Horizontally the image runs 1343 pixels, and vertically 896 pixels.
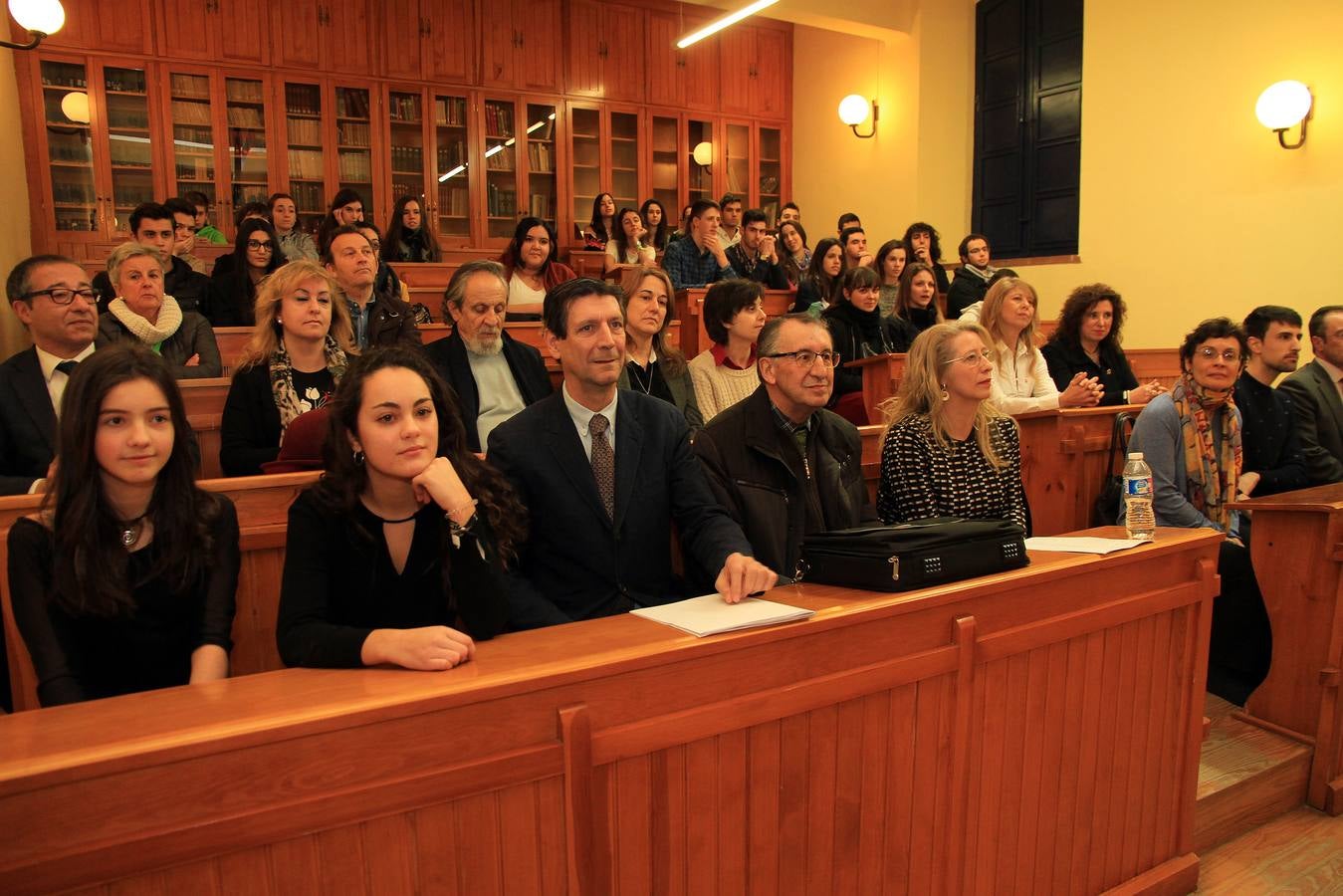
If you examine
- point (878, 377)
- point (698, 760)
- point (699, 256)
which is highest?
point (699, 256)

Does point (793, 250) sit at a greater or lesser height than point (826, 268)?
greater

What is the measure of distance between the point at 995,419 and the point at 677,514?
1.10 m

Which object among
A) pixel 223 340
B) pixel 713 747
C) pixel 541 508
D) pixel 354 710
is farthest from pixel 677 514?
pixel 223 340

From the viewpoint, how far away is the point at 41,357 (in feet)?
7.58

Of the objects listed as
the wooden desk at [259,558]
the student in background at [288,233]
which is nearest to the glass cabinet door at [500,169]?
the student in background at [288,233]

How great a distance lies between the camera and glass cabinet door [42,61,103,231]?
6672 millimetres

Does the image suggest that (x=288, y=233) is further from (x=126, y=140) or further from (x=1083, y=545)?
(x=1083, y=545)

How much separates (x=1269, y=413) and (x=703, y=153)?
6422mm

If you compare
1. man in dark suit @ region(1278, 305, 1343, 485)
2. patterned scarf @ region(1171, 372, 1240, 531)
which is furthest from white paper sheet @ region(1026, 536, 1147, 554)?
man in dark suit @ region(1278, 305, 1343, 485)

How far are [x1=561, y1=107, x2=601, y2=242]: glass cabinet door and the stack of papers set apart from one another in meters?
7.52

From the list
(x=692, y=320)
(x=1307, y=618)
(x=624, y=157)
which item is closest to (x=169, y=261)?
(x=692, y=320)

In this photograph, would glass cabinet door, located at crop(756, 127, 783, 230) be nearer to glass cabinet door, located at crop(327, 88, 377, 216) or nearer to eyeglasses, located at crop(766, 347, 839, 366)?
glass cabinet door, located at crop(327, 88, 377, 216)

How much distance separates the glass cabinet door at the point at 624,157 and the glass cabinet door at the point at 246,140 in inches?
121

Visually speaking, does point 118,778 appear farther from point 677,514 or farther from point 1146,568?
point 1146,568
